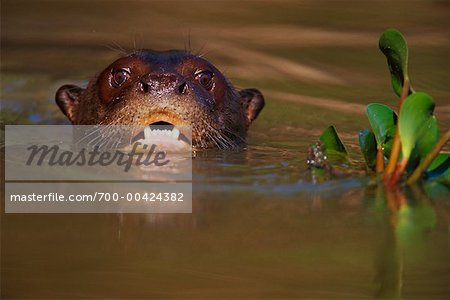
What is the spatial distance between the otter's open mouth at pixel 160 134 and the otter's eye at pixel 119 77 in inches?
17.3

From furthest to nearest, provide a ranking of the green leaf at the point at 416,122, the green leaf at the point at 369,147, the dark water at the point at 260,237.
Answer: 1. the green leaf at the point at 369,147
2. the green leaf at the point at 416,122
3. the dark water at the point at 260,237

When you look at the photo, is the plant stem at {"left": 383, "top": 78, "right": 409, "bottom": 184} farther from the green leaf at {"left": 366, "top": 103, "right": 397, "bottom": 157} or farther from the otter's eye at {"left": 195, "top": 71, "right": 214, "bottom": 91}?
the otter's eye at {"left": 195, "top": 71, "right": 214, "bottom": 91}

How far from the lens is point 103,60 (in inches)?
336

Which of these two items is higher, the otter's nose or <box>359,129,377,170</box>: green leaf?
the otter's nose

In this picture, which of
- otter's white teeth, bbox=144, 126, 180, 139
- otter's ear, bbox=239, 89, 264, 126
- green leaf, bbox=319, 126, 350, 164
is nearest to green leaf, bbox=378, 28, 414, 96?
green leaf, bbox=319, 126, 350, 164

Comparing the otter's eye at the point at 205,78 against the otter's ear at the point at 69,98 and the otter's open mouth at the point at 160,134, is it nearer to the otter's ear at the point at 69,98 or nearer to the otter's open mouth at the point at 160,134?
the otter's open mouth at the point at 160,134

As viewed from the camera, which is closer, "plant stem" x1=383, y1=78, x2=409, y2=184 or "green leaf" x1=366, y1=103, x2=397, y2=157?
"plant stem" x1=383, y1=78, x2=409, y2=184

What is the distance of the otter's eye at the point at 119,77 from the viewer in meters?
5.66

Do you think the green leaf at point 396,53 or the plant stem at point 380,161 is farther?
the plant stem at point 380,161

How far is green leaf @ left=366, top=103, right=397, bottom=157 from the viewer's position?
5.03 m

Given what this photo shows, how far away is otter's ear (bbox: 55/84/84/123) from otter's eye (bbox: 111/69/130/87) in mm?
776

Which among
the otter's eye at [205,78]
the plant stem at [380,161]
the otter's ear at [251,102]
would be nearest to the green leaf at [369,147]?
the plant stem at [380,161]

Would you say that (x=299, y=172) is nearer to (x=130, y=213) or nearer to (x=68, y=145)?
(x=130, y=213)

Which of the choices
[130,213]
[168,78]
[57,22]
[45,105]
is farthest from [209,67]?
[57,22]
